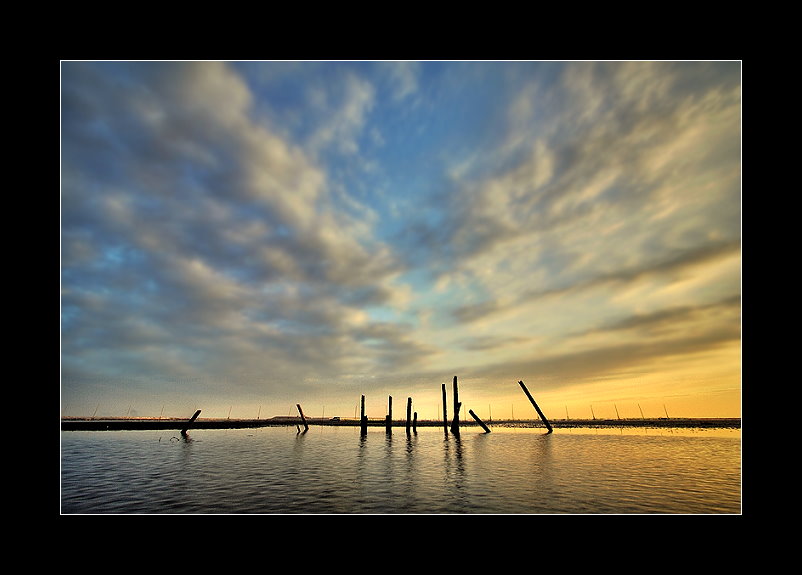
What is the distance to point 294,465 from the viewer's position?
70.9ft

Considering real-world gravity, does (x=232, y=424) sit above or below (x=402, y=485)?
below

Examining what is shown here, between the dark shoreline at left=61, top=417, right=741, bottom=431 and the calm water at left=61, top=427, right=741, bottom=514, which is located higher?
the calm water at left=61, top=427, right=741, bottom=514

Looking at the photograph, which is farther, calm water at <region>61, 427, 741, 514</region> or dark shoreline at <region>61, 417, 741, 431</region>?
dark shoreline at <region>61, 417, 741, 431</region>

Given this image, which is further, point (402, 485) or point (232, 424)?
point (232, 424)

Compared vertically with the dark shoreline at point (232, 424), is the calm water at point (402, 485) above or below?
above

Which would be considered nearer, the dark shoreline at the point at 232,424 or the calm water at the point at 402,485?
the calm water at the point at 402,485

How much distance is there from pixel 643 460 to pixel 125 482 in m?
26.2
